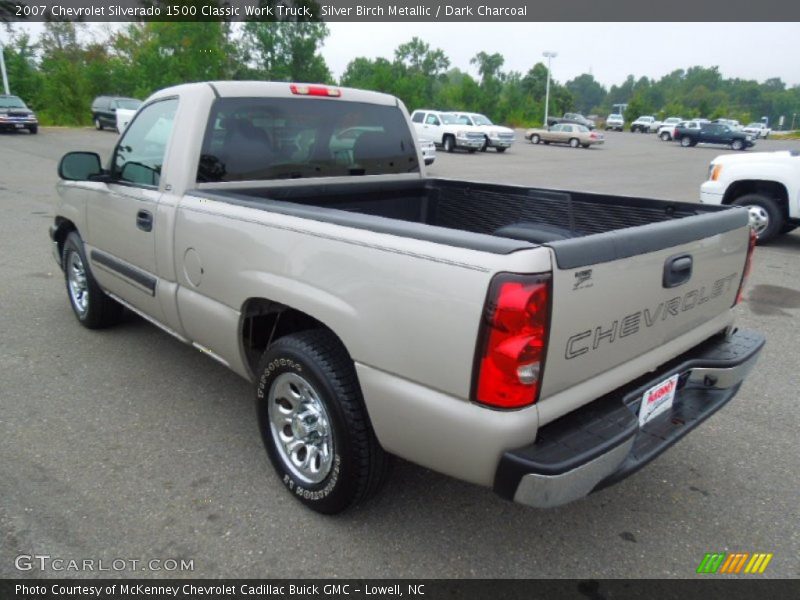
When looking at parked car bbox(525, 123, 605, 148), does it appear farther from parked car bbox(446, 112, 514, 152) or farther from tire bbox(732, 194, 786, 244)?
tire bbox(732, 194, 786, 244)

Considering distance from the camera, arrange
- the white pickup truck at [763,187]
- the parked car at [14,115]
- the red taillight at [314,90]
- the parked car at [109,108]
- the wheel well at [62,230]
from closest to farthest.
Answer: the red taillight at [314,90] < the wheel well at [62,230] < the white pickup truck at [763,187] < the parked car at [14,115] < the parked car at [109,108]

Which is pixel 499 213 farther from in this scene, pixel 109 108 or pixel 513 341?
pixel 109 108

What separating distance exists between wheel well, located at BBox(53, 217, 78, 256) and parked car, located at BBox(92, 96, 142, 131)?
1014 inches

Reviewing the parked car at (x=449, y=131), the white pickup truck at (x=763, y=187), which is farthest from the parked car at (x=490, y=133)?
the white pickup truck at (x=763, y=187)

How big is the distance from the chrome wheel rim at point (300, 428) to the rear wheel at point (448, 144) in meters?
24.8

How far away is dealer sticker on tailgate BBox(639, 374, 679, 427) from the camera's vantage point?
238cm

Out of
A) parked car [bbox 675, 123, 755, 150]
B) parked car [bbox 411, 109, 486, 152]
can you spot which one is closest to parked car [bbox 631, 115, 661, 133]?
parked car [bbox 675, 123, 755, 150]

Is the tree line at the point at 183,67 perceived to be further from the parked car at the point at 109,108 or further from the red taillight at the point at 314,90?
the red taillight at the point at 314,90

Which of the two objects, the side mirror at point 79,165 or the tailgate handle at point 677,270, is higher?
the side mirror at point 79,165

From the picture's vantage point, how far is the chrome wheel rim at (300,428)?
8.46 ft

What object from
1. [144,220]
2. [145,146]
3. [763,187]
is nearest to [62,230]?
[145,146]

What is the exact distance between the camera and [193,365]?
421 centimetres

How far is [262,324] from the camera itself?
122 inches

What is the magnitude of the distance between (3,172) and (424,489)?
16539 mm
